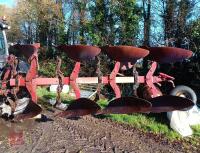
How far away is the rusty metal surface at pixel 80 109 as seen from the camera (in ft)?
17.3

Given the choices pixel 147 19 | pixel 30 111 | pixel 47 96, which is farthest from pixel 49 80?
pixel 147 19

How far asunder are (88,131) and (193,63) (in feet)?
24.8

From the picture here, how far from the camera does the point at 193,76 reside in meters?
16.0

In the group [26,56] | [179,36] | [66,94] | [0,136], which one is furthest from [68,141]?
[179,36]

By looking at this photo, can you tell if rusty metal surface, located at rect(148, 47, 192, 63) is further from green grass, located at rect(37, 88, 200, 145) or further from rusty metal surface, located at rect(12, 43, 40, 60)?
green grass, located at rect(37, 88, 200, 145)

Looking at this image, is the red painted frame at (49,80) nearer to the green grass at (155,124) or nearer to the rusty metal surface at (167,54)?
the rusty metal surface at (167,54)

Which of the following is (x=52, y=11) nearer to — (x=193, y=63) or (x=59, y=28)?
(x=59, y=28)

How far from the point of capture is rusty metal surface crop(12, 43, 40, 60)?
5.22 m

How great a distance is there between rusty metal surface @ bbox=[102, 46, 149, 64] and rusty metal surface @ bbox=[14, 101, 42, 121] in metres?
1.07

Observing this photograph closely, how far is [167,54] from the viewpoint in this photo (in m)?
5.46

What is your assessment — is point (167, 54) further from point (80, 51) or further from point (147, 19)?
point (147, 19)

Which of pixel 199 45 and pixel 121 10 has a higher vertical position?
pixel 121 10

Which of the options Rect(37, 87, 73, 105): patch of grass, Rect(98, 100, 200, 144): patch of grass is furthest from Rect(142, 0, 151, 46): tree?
Rect(98, 100, 200, 144): patch of grass

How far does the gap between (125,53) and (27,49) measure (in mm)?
1207
